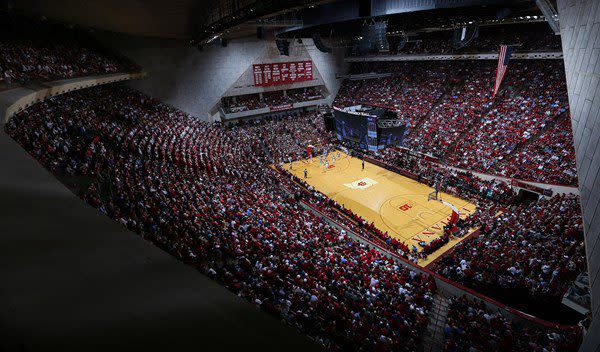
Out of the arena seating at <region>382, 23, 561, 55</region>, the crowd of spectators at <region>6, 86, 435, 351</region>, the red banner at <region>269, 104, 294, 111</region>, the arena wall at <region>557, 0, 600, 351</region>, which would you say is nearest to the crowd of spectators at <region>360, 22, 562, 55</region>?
the arena seating at <region>382, 23, 561, 55</region>

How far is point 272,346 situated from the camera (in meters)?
2.08

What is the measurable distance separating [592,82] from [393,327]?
820cm

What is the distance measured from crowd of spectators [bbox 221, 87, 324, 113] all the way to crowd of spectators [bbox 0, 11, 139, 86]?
12.3 m

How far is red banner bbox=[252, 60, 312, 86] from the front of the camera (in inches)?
1531

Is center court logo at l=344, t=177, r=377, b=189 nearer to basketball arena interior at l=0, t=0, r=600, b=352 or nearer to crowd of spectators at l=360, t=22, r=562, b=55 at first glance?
basketball arena interior at l=0, t=0, r=600, b=352

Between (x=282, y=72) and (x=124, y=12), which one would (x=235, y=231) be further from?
(x=282, y=72)

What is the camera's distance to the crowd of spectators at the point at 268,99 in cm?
3800

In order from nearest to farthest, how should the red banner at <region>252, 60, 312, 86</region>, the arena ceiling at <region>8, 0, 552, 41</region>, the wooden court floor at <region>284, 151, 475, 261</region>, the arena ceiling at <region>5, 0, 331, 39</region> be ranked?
the arena ceiling at <region>8, 0, 552, 41</region> → the arena ceiling at <region>5, 0, 331, 39</region> → the wooden court floor at <region>284, 151, 475, 261</region> → the red banner at <region>252, 60, 312, 86</region>

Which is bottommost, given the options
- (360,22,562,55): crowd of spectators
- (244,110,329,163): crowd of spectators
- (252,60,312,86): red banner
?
(244,110,329,163): crowd of spectators

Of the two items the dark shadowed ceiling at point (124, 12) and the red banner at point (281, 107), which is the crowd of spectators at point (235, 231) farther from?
the red banner at point (281, 107)

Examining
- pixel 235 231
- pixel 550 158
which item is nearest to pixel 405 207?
pixel 550 158

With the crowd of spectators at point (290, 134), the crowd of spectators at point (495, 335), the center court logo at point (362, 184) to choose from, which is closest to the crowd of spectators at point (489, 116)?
the center court logo at point (362, 184)

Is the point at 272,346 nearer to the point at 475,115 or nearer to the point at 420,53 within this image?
the point at 475,115

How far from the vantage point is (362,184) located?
27.2 metres
